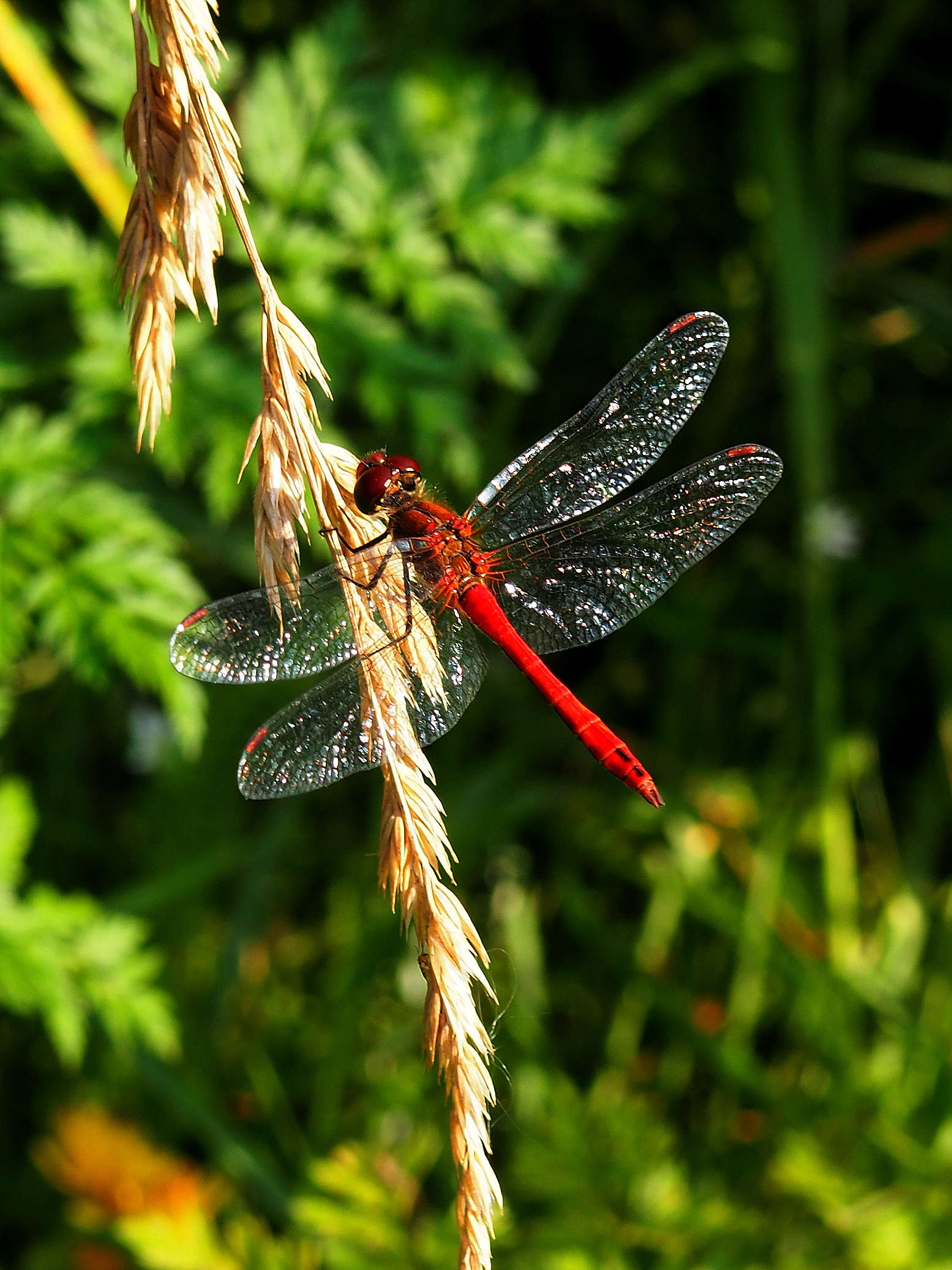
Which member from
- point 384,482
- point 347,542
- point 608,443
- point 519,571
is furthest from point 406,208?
point 347,542

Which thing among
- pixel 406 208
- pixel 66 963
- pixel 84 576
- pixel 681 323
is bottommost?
pixel 66 963

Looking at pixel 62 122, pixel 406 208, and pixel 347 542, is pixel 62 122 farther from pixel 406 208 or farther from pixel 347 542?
pixel 347 542

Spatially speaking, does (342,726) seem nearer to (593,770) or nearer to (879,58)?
(593,770)

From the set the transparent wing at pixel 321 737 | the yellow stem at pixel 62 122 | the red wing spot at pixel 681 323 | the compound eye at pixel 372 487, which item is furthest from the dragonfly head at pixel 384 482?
the yellow stem at pixel 62 122

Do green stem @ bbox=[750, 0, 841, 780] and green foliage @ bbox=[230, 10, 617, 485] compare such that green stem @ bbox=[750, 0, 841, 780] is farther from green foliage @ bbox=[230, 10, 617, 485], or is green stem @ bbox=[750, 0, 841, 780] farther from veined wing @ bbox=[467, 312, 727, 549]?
veined wing @ bbox=[467, 312, 727, 549]

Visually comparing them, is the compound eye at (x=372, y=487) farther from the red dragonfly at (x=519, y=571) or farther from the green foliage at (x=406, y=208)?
the green foliage at (x=406, y=208)

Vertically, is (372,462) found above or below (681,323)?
above
